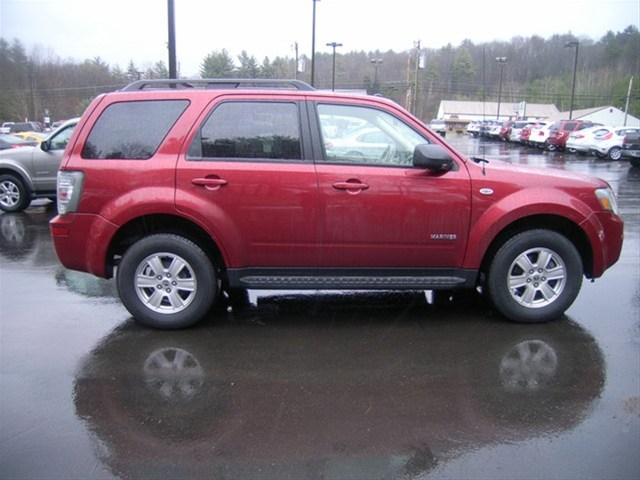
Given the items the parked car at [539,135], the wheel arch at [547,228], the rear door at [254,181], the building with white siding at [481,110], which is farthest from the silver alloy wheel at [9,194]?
the building with white siding at [481,110]

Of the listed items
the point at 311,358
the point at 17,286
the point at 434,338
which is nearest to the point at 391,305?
the point at 434,338

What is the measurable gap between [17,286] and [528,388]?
5166 millimetres

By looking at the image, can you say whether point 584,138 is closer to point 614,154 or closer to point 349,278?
point 614,154

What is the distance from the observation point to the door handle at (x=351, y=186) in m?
4.39

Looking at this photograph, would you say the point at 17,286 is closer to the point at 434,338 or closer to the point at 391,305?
the point at 391,305

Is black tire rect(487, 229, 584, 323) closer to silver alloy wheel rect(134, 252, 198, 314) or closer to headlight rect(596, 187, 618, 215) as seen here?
headlight rect(596, 187, 618, 215)

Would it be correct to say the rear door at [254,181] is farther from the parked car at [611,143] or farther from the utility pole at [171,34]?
the parked car at [611,143]

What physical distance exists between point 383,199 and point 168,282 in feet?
6.18

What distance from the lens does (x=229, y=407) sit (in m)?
3.40

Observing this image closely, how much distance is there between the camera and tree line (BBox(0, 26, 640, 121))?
5144 centimetres

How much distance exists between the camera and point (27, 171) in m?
10.5

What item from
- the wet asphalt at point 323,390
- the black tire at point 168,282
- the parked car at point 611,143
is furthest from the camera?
the parked car at point 611,143

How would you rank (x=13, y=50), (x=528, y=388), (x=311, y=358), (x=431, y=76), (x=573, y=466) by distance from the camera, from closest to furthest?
(x=573, y=466), (x=528, y=388), (x=311, y=358), (x=13, y=50), (x=431, y=76)

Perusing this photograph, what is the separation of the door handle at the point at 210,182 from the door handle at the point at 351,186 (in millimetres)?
894
